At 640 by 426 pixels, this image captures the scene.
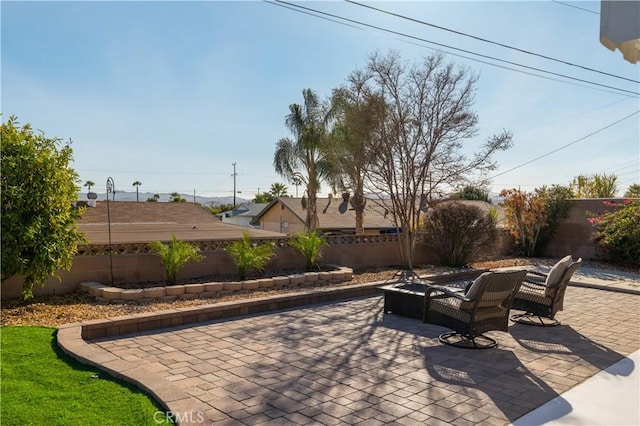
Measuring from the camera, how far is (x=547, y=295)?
662cm

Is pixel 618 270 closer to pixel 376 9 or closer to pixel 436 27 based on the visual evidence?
pixel 436 27

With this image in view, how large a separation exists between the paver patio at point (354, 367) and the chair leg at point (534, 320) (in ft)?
0.52

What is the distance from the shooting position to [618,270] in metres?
13.2

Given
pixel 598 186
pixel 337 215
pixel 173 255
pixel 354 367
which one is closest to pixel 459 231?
pixel 173 255

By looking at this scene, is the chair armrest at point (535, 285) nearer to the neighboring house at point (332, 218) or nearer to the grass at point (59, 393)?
the grass at point (59, 393)

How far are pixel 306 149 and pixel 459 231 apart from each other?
51.6ft

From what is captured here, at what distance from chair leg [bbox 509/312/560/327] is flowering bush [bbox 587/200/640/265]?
8.12 metres

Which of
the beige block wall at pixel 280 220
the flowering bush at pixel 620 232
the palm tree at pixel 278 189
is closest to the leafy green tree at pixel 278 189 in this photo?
the palm tree at pixel 278 189

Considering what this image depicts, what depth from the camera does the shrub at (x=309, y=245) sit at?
34.7ft

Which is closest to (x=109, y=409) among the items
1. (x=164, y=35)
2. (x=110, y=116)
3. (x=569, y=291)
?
(x=164, y=35)

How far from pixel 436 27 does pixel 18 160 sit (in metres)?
8.88

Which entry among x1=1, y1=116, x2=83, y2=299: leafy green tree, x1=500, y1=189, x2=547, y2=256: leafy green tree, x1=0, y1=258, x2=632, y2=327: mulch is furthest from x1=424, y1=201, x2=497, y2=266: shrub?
x1=1, y1=116, x2=83, y2=299: leafy green tree

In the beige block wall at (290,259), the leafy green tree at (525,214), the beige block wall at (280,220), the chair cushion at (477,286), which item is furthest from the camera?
the beige block wall at (280,220)

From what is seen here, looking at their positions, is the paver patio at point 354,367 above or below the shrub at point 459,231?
below
